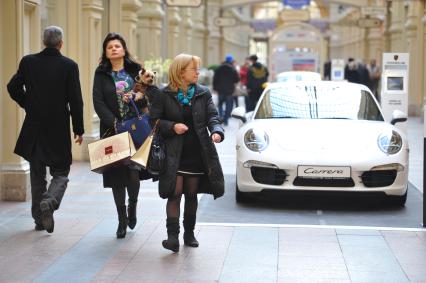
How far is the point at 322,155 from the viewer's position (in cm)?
918

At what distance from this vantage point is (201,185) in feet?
23.5

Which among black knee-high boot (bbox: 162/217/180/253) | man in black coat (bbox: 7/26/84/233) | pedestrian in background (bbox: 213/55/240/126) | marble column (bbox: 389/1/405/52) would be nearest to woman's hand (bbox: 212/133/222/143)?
black knee-high boot (bbox: 162/217/180/253)

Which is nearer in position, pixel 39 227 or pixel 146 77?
pixel 146 77

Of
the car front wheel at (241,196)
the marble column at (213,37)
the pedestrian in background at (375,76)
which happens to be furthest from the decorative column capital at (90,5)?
the marble column at (213,37)

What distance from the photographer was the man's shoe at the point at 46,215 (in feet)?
24.3

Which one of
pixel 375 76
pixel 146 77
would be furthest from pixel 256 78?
pixel 146 77

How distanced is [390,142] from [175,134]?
10.9 feet

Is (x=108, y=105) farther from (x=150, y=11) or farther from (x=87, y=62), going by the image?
(x=150, y=11)

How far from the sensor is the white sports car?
30.0 feet

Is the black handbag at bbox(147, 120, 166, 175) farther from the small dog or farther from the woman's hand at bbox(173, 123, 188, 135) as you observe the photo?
the small dog

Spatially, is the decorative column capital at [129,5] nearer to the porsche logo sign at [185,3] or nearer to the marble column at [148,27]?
the porsche logo sign at [185,3]

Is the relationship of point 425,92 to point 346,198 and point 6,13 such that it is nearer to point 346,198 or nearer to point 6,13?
point 346,198

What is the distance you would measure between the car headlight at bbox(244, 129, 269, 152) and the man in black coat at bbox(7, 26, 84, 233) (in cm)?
233

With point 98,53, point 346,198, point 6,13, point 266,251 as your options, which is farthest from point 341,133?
point 98,53
